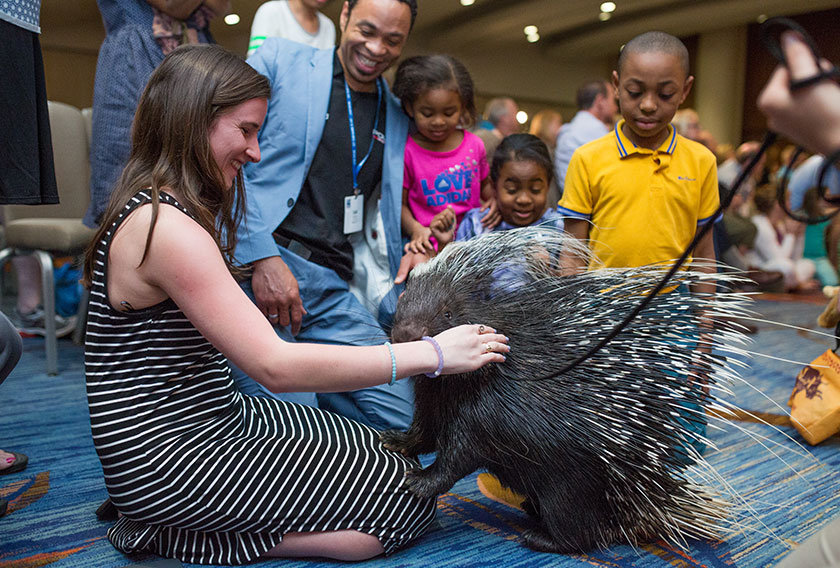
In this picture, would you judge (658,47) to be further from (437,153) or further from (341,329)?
(341,329)

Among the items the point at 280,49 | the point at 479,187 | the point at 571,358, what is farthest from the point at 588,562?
the point at 280,49

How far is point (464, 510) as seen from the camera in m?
1.47

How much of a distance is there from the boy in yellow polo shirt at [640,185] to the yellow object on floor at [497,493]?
554 millimetres

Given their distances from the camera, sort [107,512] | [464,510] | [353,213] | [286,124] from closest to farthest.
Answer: [107,512]
[464,510]
[286,124]
[353,213]

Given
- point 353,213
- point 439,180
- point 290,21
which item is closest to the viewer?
point 353,213

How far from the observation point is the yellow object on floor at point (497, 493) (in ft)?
4.96

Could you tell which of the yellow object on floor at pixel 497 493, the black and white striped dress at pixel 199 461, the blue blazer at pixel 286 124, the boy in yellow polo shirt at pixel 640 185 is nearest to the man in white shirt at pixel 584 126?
the boy in yellow polo shirt at pixel 640 185

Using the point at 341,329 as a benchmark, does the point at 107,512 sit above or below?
below

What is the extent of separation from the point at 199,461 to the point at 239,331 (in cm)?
26

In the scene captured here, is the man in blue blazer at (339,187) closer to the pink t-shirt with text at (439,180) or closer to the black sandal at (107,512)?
the pink t-shirt with text at (439,180)

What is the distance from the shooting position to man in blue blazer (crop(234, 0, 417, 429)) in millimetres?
1729

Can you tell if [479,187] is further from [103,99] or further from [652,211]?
[103,99]

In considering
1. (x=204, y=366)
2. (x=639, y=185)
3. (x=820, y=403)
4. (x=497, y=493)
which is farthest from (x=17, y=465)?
(x=820, y=403)

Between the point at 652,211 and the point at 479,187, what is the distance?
1.96 ft
